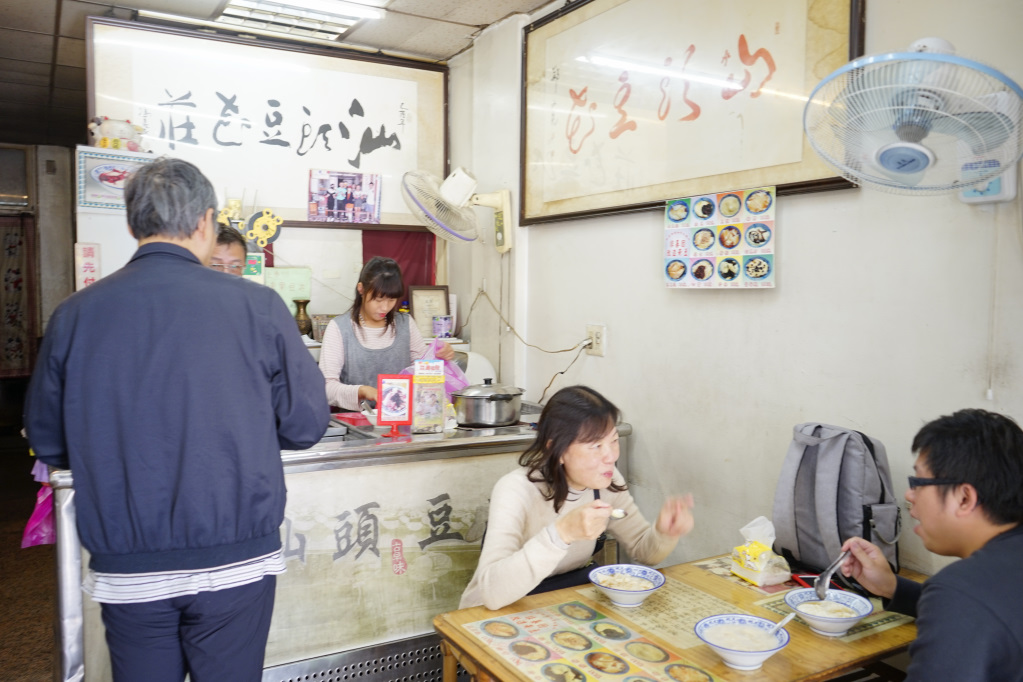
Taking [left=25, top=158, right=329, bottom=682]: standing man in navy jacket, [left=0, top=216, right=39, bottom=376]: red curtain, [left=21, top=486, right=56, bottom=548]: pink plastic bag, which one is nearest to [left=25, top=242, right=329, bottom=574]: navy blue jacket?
[left=25, top=158, right=329, bottom=682]: standing man in navy jacket

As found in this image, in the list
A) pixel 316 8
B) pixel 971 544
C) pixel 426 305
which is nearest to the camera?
pixel 971 544

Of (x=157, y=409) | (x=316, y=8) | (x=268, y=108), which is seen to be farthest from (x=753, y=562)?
(x=268, y=108)

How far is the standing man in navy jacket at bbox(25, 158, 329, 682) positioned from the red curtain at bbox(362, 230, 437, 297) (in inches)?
113

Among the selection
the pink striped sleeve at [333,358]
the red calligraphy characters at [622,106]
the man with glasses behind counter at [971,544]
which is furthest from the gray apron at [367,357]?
the man with glasses behind counter at [971,544]

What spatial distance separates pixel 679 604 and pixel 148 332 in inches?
54.2

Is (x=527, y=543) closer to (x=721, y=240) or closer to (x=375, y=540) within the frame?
(x=375, y=540)

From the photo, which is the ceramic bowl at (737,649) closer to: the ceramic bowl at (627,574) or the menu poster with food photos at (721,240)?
the ceramic bowl at (627,574)

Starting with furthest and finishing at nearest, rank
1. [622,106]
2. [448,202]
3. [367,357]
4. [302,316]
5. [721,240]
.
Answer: [302,316] → [448,202] → [367,357] → [622,106] → [721,240]

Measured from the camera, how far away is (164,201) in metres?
1.63

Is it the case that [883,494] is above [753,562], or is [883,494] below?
above

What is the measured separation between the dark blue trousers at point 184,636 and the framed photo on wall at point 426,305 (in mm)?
2815

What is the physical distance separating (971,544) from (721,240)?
4.63 feet

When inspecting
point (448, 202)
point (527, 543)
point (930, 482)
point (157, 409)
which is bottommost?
point (527, 543)

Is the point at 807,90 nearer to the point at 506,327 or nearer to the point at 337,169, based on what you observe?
the point at 506,327
